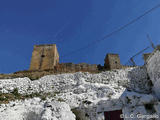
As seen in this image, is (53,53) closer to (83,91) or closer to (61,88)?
(61,88)

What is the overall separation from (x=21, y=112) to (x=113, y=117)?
6.80 meters

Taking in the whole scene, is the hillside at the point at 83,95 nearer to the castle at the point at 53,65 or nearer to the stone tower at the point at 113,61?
the stone tower at the point at 113,61

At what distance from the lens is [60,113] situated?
8.16 metres

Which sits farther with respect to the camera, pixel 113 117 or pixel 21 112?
pixel 113 117

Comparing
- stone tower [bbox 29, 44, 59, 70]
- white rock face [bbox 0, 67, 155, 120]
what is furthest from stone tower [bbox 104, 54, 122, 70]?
stone tower [bbox 29, 44, 59, 70]

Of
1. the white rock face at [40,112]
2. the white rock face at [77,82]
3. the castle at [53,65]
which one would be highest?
the castle at [53,65]

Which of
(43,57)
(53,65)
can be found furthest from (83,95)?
→ (43,57)

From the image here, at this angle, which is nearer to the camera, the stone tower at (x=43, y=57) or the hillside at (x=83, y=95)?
the hillside at (x=83, y=95)

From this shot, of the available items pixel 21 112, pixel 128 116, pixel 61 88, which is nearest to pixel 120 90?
pixel 128 116

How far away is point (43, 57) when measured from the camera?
70.8ft

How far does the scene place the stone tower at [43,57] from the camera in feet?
66.6

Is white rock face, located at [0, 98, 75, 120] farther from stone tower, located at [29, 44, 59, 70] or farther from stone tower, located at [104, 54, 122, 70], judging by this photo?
stone tower, located at [104, 54, 122, 70]

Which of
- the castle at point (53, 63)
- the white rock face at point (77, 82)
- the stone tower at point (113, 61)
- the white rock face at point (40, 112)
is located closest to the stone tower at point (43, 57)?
the castle at point (53, 63)

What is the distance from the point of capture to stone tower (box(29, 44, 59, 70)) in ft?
66.6
